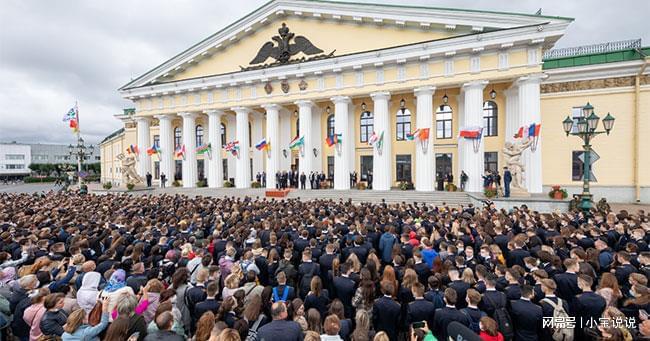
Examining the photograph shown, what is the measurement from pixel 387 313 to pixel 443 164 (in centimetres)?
2206

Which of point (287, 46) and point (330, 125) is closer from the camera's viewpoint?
point (287, 46)

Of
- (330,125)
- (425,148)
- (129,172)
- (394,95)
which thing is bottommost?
(129,172)

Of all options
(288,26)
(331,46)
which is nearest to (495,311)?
(331,46)

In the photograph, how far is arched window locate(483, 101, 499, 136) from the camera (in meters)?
22.8

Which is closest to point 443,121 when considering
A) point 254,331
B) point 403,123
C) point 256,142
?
point 403,123

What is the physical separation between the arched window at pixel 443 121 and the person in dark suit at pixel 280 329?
23.5 meters

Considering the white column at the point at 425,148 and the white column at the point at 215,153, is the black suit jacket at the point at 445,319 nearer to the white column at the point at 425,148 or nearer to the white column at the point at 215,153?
the white column at the point at 425,148

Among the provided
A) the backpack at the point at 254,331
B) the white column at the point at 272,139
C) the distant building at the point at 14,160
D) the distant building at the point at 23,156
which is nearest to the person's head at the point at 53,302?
the backpack at the point at 254,331

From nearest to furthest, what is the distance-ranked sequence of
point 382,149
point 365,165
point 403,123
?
point 382,149
point 403,123
point 365,165

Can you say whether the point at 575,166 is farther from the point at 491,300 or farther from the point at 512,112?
the point at 491,300

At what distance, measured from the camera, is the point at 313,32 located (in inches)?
997

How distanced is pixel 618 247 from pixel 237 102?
27.1m

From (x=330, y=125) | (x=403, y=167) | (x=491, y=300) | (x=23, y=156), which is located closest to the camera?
(x=491, y=300)

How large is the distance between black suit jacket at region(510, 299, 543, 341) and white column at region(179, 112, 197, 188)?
3012 cm
